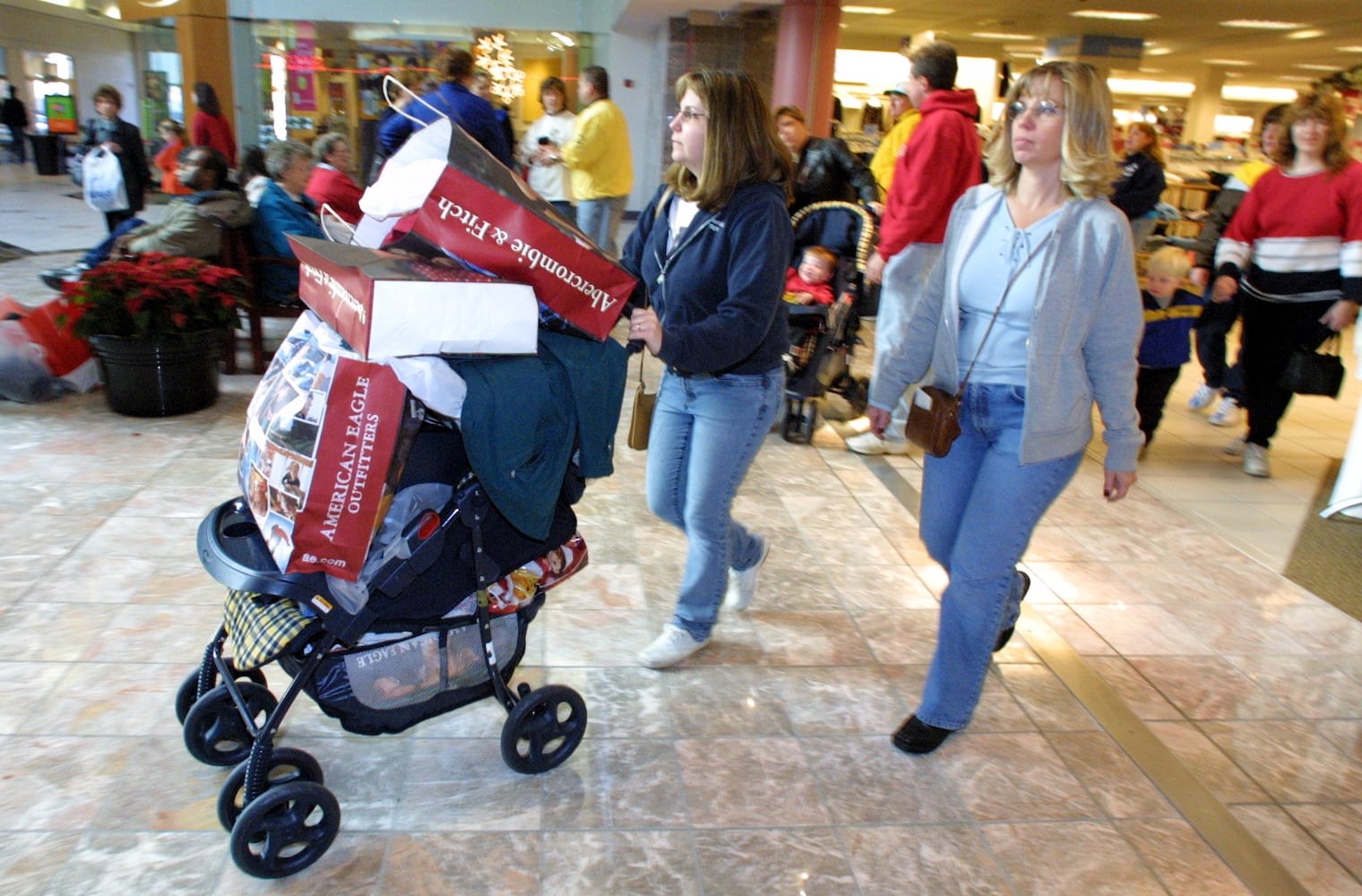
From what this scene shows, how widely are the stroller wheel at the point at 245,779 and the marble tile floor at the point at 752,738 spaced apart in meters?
0.10

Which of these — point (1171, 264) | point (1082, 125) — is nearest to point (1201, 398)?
point (1171, 264)

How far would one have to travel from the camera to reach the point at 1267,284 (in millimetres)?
4668

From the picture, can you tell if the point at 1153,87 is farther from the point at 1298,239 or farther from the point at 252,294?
the point at 252,294

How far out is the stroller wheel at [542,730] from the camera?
2.25 metres

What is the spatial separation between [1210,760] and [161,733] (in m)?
2.62

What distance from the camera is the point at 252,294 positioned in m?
5.34

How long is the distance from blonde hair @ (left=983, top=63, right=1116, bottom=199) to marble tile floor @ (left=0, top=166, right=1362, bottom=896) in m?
1.42

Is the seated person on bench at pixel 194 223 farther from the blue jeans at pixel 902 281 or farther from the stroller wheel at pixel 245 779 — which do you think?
the stroller wheel at pixel 245 779

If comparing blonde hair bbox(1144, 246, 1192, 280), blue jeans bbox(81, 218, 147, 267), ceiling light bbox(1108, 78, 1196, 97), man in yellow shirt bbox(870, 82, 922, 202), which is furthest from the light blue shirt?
ceiling light bbox(1108, 78, 1196, 97)

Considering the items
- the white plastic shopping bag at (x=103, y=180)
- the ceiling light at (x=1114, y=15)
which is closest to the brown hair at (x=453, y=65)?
the white plastic shopping bag at (x=103, y=180)

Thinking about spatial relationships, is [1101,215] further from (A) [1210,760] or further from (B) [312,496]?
(B) [312,496]

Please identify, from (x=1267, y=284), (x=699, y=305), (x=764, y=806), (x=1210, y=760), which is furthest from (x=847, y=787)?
(x=1267, y=284)

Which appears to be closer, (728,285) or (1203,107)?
(728,285)

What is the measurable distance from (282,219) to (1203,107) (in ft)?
73.5
